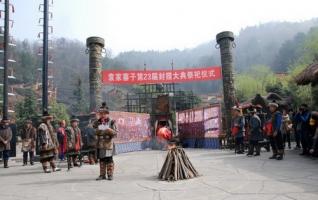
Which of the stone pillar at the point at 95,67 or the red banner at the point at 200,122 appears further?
the red banner at the point at 200,122

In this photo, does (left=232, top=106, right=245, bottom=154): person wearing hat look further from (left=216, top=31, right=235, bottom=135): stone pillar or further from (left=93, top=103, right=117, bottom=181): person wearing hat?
(left=93, top=103, right=117, bottom=181): person wearing hat

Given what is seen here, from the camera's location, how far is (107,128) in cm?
897

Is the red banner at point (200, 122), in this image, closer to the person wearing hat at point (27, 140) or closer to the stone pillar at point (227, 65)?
the stone pillar at point (227, 65)

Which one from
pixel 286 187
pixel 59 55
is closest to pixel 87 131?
pixel 286 187

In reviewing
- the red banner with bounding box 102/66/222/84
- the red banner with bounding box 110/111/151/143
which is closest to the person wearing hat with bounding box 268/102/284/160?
the red banner with bounding box 110/111/151/143

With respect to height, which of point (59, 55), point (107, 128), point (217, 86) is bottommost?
point (107, 128)

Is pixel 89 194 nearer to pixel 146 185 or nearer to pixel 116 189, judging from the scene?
pixel 116 189

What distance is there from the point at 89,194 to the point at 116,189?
0.62 meters

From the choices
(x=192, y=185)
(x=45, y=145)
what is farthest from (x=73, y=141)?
(x=192, y=185)

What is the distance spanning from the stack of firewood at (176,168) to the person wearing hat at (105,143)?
1.27 metres

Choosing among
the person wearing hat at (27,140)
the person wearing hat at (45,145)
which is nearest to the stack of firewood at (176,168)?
the person wearing hat at (45,145)

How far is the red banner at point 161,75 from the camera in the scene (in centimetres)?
2088

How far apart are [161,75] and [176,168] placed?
14690mm

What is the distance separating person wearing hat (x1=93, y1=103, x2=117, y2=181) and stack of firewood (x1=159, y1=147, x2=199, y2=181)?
1.27 m
